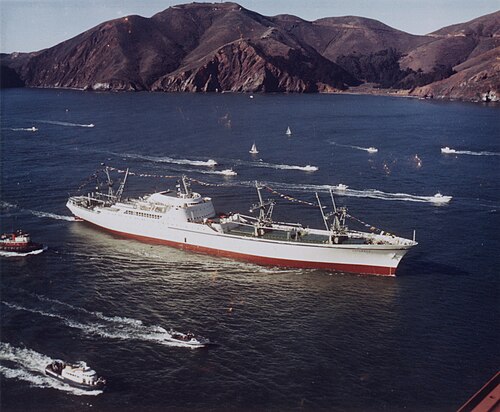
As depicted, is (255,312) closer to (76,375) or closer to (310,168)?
(76,375)

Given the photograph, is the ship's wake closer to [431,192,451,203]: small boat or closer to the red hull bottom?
[431,192,451,203]: small boat

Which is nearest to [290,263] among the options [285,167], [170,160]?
[285,167]

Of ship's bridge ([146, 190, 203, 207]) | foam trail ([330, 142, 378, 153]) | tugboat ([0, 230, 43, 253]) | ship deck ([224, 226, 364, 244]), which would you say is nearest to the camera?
ship deck ([224, 226, 364, 244])

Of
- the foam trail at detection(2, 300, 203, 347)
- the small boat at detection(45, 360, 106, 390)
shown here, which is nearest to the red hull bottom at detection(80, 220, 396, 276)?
the foam trail at detection(2, 300, 203, 347)

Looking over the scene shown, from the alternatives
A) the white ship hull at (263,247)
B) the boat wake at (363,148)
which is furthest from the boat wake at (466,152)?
the white ship hull at (263,247)

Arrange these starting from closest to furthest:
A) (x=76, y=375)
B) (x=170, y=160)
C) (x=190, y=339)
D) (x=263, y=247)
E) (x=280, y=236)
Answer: (x=76, y=375) < (x=190, y=339) < (x=263, y=247) < (x=280, y=236) < (x=170, y=160)

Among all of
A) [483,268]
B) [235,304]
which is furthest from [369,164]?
[235,304]

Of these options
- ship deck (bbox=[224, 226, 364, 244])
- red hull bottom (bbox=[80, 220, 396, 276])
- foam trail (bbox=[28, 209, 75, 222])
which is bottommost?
red hull bottom (bbox=[80, 220, 396, 276])
